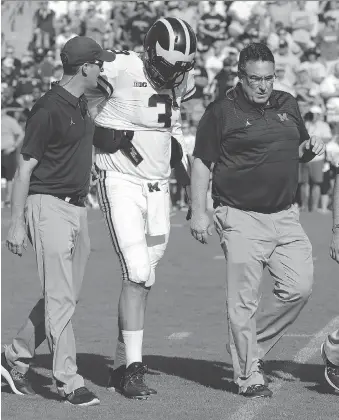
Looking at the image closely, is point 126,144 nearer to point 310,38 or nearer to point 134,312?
point 134,312

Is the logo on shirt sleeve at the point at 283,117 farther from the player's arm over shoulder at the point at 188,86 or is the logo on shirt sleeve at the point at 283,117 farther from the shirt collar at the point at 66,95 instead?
the shirt collar at the point at 66,95

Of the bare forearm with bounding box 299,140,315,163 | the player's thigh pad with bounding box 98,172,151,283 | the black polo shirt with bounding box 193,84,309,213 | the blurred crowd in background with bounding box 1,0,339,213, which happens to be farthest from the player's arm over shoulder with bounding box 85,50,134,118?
the blurred crowd in background with bounding box 1,0,339,213

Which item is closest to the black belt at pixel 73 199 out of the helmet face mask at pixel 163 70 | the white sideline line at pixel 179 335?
the helmet face mask at pixel 163 70

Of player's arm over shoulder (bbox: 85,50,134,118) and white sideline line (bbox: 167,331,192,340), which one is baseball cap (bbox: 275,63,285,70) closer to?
white sideline line (bbox: 167,331,192,340)

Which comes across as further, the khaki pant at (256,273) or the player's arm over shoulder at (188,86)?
the player's arm over shoulder at (188,86)

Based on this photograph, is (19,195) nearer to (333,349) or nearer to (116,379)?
(116,379)

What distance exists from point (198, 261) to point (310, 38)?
487 inches

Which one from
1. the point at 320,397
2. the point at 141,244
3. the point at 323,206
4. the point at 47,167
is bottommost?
the point at 323,206

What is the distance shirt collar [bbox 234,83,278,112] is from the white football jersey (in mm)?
438

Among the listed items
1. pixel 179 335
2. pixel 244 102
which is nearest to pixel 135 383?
pixel 244 102

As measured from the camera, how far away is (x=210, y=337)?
9.05m

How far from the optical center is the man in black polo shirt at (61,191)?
6488 mm

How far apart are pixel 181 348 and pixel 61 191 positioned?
231cm

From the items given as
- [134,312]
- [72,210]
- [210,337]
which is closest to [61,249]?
[72,210]
